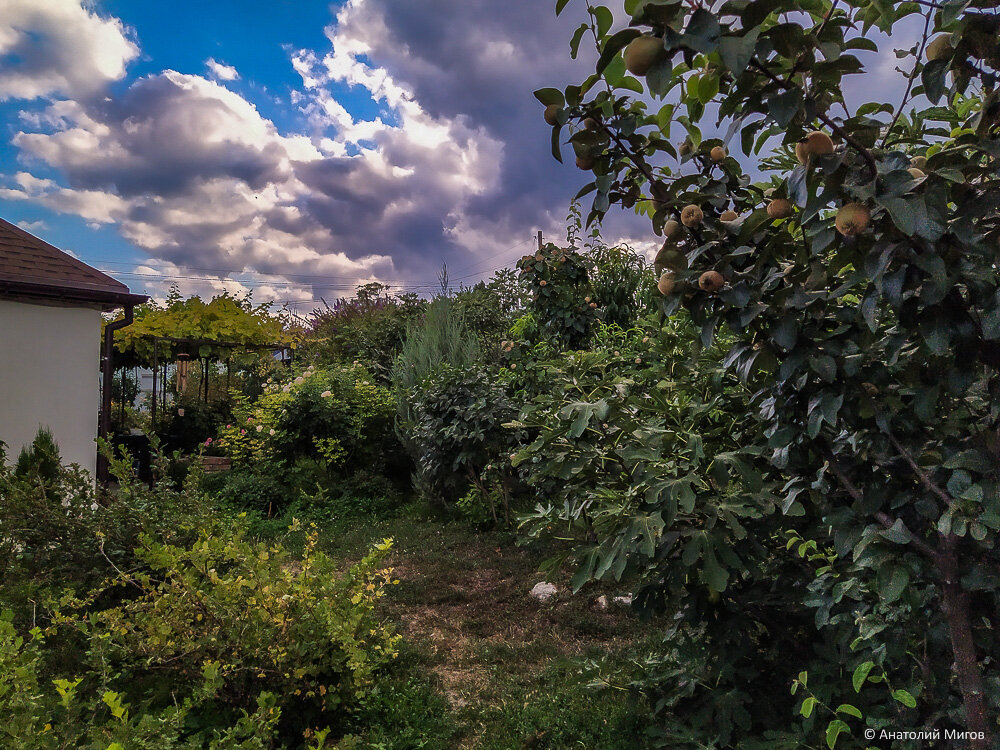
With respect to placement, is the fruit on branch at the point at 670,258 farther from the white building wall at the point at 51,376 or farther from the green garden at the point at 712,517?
the white building wall at the point at 51,376

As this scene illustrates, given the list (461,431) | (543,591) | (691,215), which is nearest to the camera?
(691,215)

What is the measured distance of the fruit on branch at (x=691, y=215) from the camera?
154cm

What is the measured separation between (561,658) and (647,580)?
1.30m

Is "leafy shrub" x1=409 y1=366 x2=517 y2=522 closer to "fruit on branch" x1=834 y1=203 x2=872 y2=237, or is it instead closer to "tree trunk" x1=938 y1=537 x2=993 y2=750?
"tree trunk" x1=938 y1=537 x2=993 y2=750

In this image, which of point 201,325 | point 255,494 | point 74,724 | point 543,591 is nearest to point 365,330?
point 201,325

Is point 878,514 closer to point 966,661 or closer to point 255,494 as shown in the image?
point 966,661

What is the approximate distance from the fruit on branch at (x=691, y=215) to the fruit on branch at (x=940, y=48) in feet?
2.13

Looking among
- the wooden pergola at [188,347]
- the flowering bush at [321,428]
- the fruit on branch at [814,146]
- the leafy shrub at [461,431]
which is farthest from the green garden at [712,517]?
the wooden pergola at [188,347]

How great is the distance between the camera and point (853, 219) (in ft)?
4.11

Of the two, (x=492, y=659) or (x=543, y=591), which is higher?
(x=543, y=591)

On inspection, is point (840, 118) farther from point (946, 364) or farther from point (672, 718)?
point (672, 718)

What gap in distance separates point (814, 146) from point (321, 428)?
7.84 metres

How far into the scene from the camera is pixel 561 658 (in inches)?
132

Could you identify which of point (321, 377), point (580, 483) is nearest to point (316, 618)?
point (580, 483)
